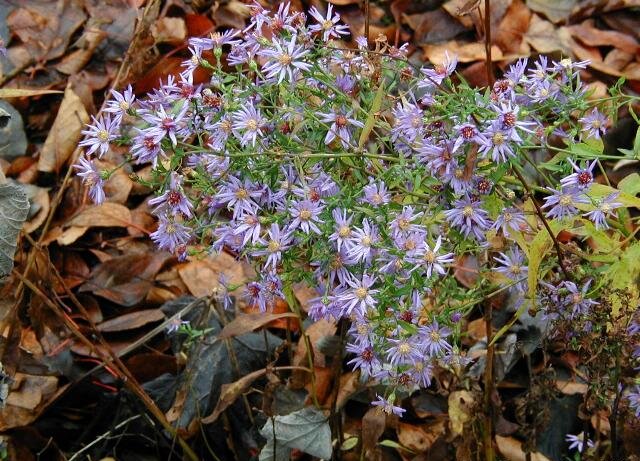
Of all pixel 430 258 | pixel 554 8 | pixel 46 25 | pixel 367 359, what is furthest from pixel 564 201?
pixel 46 25

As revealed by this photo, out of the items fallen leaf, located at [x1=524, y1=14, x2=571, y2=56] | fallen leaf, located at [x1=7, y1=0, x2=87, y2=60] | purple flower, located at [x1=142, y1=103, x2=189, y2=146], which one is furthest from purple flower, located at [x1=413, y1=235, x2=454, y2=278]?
fallen leaf, located at [x1=7, y1=0, x2=87, y2=60]

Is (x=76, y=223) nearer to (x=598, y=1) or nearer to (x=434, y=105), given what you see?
(x=434, y=105)


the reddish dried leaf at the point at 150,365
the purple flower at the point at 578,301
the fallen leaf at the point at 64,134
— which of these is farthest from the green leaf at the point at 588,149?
the fallen leaf at the point at 64,134

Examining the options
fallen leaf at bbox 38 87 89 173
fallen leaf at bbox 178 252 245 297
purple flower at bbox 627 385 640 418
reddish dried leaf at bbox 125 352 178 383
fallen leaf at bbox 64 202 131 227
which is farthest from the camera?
fallen leaf at bbox 38 87 89 173

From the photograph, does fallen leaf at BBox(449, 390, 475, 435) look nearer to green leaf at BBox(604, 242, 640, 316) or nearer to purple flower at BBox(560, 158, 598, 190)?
green leaf at BBox(604, 242, 640, 316)

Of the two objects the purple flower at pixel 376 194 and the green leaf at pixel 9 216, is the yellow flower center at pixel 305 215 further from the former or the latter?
the green leaf at pixel 9 216

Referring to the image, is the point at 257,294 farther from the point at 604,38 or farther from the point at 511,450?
the point at 604,38
